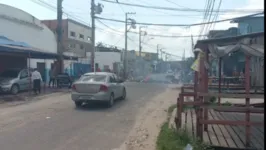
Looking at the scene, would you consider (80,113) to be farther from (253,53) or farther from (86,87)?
(253,53)

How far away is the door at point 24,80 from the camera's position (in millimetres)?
18266

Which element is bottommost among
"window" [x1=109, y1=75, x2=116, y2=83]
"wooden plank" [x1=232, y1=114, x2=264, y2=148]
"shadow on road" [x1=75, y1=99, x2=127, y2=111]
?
"shadow on road" [x1=75, y1=99, x2=127, y2=111]

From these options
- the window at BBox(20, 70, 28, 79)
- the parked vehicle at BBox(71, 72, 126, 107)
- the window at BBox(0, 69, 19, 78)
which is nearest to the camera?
the parked vehicle at BBox(71, 72, 126, 107)

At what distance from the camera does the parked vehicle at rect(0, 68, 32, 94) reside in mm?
17047

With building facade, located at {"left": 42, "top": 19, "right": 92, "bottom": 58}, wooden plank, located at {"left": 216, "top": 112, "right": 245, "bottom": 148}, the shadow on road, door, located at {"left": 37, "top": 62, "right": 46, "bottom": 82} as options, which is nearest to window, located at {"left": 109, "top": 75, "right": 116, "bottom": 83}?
the shadow on road

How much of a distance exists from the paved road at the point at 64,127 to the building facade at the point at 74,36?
28568 mm

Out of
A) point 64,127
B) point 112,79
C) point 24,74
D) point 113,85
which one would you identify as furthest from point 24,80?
point 64,127

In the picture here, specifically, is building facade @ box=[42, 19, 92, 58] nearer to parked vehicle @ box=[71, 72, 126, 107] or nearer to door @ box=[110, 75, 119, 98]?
door @ box=[110, 75, 119, 98]

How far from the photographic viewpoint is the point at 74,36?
42719 mm

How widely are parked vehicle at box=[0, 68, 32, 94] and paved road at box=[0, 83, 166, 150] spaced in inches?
205

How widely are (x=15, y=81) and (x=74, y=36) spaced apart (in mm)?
25992

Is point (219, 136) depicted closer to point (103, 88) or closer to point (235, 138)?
point (235, 138)

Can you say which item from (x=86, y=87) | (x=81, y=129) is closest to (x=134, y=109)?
(x=86, y=87)

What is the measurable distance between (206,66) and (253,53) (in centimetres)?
229
